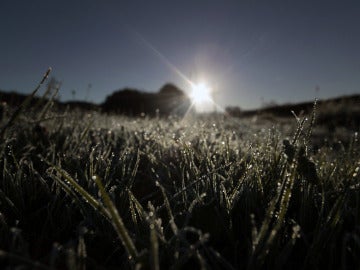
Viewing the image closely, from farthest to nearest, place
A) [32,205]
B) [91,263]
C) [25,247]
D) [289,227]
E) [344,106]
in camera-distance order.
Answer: [344,106], [32,205], [289,227], [91,263], [25,247]

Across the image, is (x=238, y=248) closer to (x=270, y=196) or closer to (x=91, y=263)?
(x=270, y=196)

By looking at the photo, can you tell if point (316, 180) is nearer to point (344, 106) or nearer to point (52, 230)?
point (52, 230)

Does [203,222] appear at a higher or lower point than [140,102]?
lower

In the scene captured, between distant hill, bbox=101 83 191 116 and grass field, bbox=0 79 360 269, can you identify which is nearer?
grass field, bbox=0 79 360 269

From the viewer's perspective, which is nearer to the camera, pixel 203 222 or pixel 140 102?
pixel 203 222

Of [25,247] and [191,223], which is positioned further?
[191,223]

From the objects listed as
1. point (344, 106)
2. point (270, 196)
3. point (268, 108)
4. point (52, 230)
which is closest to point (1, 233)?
point (52, 230)

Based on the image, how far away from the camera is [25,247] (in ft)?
2.58

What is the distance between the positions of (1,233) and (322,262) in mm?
901

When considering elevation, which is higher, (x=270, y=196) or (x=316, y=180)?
(x=316, y=180)

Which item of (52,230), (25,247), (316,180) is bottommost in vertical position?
(52,230)

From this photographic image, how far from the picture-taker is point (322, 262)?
975 mm

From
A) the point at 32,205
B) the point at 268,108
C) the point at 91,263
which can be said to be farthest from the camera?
the point at 268,108

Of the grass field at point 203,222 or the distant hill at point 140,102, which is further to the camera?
the distant hill at point 140,102
